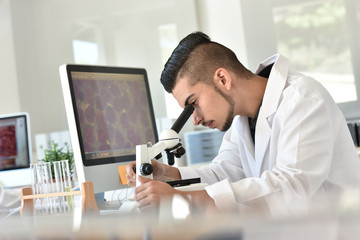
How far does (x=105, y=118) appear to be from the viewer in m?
1.80

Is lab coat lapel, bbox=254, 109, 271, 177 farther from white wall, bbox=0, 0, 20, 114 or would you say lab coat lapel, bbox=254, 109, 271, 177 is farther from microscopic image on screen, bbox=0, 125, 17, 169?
white wall, bbox=0, 0, 20, 114

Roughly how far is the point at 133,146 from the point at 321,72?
2.46 metres

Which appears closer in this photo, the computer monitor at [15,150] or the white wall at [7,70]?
the computer monitor at [15,150]

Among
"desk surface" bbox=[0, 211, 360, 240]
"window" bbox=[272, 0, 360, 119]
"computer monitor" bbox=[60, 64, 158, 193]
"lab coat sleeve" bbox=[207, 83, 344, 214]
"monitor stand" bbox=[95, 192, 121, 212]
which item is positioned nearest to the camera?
"desk surface" bbox=[0, 211, 360, 240]

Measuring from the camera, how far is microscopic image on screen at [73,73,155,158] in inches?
68.7

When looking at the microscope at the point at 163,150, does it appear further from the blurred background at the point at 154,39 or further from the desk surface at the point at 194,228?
the blurred background at the point at 154,39

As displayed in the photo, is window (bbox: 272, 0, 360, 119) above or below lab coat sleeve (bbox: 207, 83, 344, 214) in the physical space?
above

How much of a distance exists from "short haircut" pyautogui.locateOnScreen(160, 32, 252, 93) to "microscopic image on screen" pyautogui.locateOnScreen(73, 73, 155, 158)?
37 centimetres

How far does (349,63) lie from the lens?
3.78 metres

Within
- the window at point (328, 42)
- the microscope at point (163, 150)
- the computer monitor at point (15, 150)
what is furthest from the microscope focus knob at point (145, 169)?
the window at point (328, 42)

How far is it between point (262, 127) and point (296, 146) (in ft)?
0.81

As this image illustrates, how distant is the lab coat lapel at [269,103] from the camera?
1.38m

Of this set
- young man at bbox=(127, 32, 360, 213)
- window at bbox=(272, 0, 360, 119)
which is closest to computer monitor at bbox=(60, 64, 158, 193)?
young man at bbox=(127, 32, 360, 213)

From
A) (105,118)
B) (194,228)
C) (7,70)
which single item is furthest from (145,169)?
(7,70)
